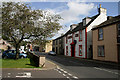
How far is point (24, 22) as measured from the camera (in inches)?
620

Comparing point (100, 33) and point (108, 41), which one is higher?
point (100, 33)

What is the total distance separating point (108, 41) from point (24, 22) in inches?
518

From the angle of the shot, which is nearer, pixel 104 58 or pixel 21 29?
pixel 21 29

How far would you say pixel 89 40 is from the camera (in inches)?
1014

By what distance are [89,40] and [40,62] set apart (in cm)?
1619

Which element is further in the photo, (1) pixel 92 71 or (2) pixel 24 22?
(2) pixel 24 22

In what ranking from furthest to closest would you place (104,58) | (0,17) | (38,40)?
(104,58) → (38,40) → (0,17)

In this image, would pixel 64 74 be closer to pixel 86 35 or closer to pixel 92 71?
pixel 92 71

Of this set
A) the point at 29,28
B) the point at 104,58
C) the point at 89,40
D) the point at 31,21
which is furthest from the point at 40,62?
the point at 89,40

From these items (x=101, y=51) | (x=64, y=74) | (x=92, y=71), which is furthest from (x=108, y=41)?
(x=64, y=74)

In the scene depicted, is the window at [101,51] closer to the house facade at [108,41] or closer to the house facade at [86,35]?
the house facade at [108,41]

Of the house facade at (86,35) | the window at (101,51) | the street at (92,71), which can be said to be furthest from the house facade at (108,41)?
the street at (92,71)

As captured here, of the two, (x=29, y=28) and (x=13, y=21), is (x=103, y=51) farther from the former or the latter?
(x=13, y=21)

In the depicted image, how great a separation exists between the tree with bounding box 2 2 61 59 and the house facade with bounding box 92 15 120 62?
828 centimetres
